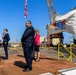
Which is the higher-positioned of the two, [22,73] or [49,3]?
[49,3]

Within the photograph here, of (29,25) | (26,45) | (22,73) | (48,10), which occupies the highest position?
→ (48,10)

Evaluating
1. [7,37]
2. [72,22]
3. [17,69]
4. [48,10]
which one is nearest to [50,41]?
[48,10]

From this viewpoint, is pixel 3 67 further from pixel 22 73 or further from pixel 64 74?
pixel 64 74

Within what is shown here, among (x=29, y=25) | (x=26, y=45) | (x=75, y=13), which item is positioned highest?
(x=75, y=13)

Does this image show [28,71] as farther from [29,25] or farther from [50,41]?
[50,41]

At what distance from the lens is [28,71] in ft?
27.9

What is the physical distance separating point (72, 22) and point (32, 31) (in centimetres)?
655

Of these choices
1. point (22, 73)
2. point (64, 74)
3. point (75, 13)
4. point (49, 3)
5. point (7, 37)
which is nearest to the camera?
point (64, 74)

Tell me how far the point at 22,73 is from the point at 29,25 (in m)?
1.82

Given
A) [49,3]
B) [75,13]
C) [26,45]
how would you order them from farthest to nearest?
1. [49,3]
2. [75,13]
3. [26,45]

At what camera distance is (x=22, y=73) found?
26.9 ft

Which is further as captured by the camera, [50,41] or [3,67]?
[50,41]

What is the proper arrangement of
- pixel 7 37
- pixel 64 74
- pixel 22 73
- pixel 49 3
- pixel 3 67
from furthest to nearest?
pixel 49 3 < pixel 7 37 < pixel 3 67 < pixel 22 73 < pixel 64 74

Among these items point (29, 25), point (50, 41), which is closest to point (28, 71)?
point (29, 25)
